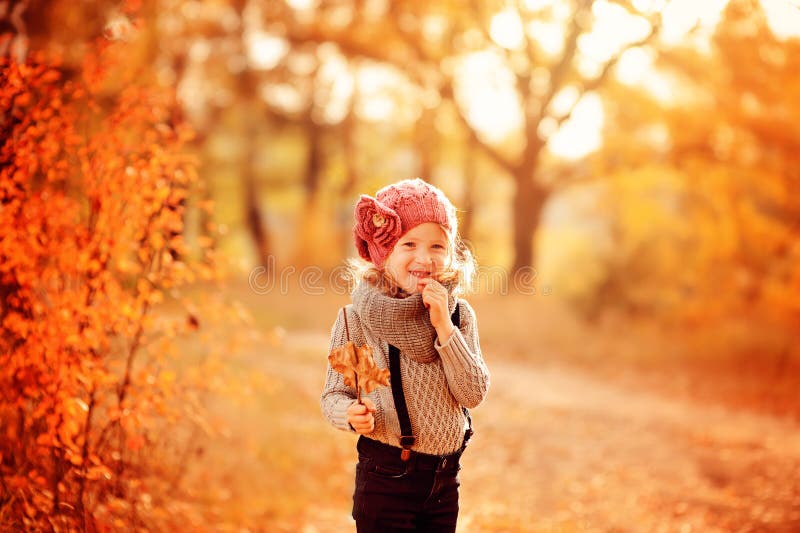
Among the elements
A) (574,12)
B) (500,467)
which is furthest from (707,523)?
(574,12)

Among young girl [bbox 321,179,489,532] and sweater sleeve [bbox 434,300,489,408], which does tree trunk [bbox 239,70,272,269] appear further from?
sweater sleeve [bbox 434,300,489,408]

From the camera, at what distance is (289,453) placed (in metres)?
6.96

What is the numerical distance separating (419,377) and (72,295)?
1936 millimetres

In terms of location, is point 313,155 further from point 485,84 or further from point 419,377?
point 419,377

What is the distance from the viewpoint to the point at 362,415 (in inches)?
94.8

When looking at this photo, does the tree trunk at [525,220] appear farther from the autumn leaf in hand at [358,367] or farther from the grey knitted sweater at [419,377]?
the autumn leaf in hand at [358,367]

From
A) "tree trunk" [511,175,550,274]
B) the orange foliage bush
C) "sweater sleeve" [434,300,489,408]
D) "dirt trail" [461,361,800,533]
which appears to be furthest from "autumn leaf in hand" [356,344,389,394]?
"tree trunk" [511,175,550,274]

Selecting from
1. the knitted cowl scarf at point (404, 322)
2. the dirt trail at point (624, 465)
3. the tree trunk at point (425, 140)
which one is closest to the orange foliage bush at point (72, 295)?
the knitted cowl scarf at point (404, 322)

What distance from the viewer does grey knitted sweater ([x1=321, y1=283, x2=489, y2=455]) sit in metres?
2.52

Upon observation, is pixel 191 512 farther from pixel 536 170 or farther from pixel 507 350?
pixel 536 170

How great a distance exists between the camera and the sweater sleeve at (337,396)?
2521 millimetres

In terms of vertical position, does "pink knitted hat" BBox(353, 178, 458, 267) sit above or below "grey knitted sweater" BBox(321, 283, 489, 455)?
above

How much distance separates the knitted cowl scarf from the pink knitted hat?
0.18m

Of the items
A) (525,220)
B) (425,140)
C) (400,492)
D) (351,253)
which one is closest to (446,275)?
(400,492)
